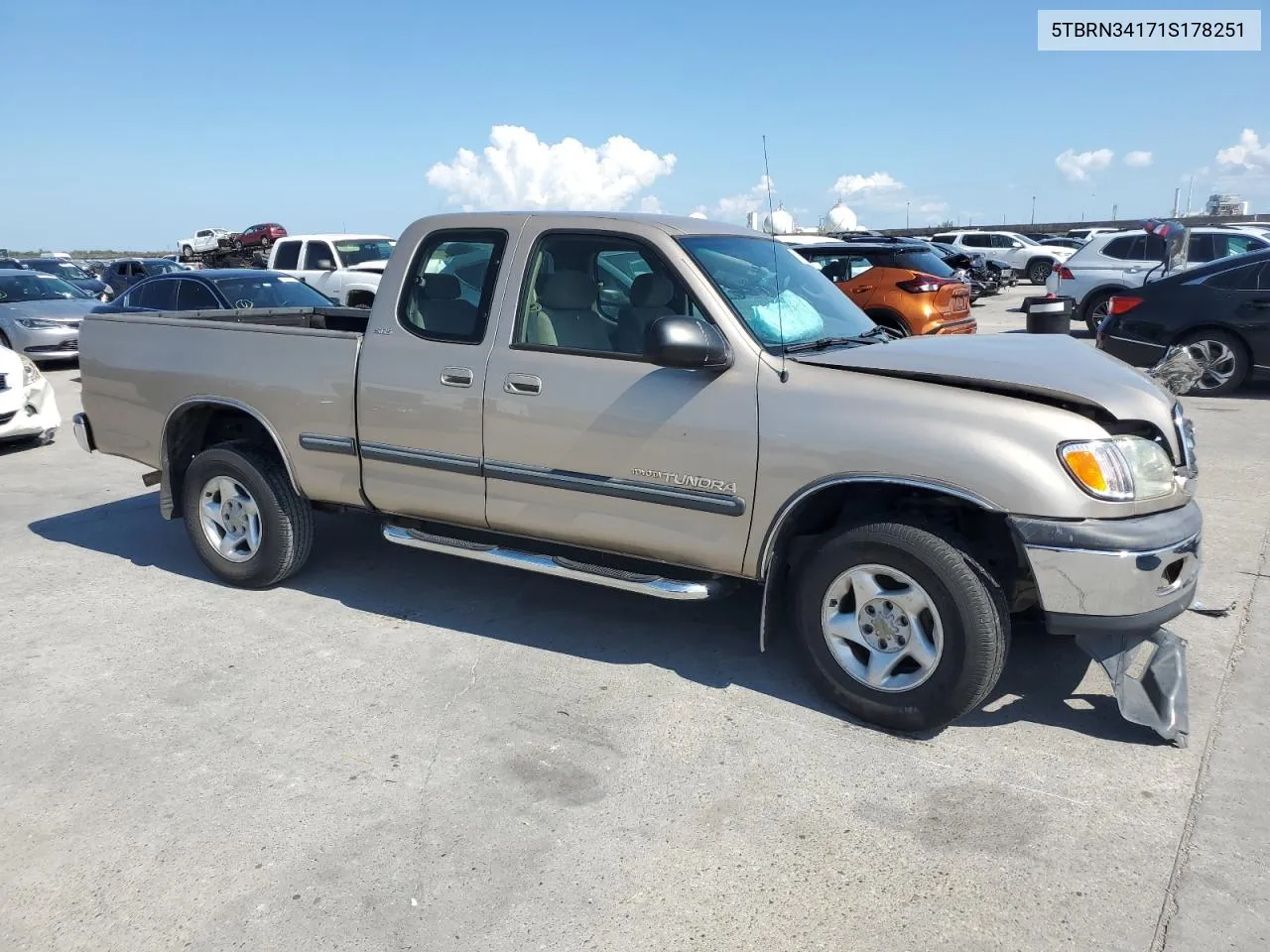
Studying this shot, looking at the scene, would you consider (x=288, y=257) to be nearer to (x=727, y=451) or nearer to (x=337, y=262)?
(x=337, y=262)

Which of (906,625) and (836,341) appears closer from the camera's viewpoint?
(906,625)

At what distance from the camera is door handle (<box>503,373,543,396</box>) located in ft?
14.1

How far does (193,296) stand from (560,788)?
10.3 m

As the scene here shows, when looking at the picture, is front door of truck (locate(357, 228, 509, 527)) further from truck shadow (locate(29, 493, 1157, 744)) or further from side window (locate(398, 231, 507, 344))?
truck shadow (locate(29, 493, 1157, 744))

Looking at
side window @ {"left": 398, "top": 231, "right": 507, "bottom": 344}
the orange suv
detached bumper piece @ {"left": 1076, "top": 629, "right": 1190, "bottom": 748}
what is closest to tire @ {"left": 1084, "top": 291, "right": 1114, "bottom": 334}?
the orange suv

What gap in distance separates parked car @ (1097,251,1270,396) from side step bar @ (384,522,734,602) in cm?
793

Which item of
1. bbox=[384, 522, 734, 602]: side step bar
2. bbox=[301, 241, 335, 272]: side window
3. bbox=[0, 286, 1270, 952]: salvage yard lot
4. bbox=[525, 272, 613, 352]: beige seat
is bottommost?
bbox=[0, 286, 1270, 952]: salvage yard lot

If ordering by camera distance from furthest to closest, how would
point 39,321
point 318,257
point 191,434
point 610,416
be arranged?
1. point 318,257
2. point 39,321
3. point 191,434
4. point 610,416

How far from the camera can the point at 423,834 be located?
3.19 m

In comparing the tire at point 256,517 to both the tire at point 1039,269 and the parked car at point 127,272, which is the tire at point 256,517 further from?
the tire at point 1039,269

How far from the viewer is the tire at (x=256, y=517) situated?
17.0 ft

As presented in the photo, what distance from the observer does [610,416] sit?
4121 mm

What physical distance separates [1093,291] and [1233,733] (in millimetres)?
13338

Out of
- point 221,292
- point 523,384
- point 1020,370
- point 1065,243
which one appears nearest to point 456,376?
point 523,384
